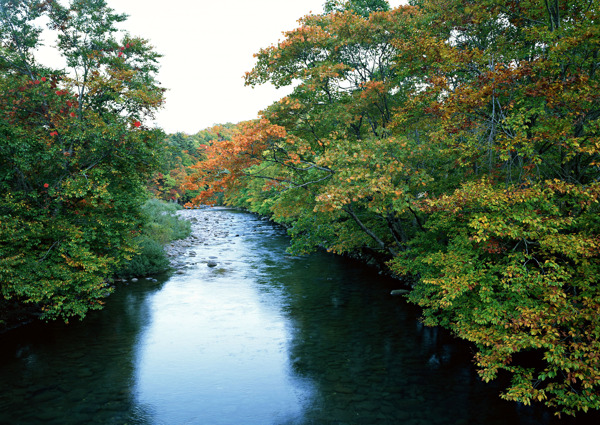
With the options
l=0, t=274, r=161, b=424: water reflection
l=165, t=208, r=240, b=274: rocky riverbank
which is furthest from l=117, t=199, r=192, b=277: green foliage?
l=0, t=274, r=161, b=424: water reflection

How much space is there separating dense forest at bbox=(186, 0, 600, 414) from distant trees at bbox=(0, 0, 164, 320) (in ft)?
12.8

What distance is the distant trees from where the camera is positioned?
11.5 meters

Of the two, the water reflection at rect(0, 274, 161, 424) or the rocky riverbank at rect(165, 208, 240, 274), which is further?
the rocky riverbank at rect(165, 208, 240, 274)

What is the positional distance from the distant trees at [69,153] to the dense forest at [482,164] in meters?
3.90

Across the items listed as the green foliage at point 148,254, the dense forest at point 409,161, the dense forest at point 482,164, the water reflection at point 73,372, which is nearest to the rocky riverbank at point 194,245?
the green foliage at point 148,254

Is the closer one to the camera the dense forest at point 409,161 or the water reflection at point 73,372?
the dense forest at point 409,161

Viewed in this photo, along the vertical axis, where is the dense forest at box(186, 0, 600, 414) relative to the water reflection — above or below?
above

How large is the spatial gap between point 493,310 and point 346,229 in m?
10.00

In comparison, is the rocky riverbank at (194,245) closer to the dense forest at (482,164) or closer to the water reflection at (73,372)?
the water reflection at (73,372)

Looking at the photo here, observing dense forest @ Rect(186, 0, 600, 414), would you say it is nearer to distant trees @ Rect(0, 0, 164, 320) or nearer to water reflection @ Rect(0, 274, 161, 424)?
distant trees @ Rect(0, 0, 164, 320)

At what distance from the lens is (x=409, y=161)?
13.3m

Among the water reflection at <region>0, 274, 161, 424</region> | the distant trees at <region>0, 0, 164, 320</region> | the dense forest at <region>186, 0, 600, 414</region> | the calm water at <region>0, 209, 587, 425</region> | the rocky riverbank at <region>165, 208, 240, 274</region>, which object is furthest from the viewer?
the rocky riverbank at <region>165, 208, 240, 274</region>

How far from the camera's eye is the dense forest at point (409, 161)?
8.12 metres

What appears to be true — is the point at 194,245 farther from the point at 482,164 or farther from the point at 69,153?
the point at 482,164
